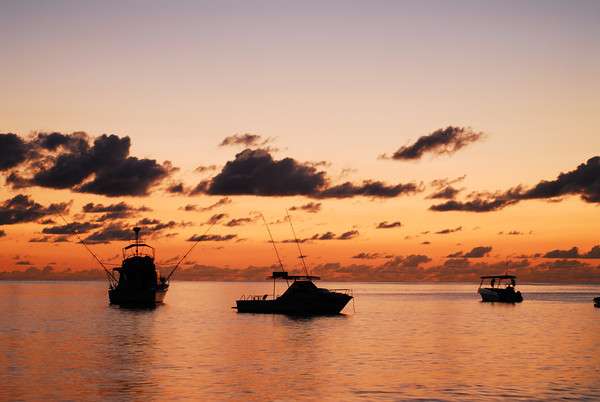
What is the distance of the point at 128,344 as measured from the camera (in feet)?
301

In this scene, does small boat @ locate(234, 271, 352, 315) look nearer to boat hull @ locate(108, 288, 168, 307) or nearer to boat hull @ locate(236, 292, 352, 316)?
boat hull @ locate(236, 292, 352, 316)

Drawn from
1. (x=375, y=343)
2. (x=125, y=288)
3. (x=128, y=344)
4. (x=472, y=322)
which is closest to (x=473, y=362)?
(x=375, y=343)

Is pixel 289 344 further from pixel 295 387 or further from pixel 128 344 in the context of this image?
pixel 295 387

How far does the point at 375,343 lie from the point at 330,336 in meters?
8.69

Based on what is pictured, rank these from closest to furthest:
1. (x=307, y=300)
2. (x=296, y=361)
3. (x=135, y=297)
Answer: (x=296, y=361) < (x=307, y=300) < (x=135, y=297)

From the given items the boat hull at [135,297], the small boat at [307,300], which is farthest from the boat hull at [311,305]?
the boat hull at [135,297]

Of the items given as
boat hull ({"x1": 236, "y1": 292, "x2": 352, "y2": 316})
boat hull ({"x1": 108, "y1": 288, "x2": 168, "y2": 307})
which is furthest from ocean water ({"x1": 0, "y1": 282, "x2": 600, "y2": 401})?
boat hull ({"x1": 108, "y1": 288, "x2": 168, "y2": 307})

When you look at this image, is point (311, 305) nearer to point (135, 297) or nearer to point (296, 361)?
point (135, 297)

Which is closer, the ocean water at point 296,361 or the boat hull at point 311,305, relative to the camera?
the ocean water at point 296,361

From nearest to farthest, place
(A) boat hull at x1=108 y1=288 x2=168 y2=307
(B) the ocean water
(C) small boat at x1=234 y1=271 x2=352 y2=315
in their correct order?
(B) the ocean water → (C) small boat at x1=234 y1=271 x2=352 y2=315 → (A) boat hull at x1=108 y1=288 x2=168 y2=307

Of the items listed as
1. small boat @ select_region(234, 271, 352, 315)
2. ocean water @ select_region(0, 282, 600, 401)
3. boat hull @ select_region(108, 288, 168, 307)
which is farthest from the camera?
boat hull @ select_region(108, 288, 168, 307)

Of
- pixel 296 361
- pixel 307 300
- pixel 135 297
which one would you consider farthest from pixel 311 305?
pixel 296 361

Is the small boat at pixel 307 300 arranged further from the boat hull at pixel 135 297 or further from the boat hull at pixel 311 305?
the boat hull at pixel 135 297

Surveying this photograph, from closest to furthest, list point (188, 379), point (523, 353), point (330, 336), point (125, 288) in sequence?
1. point (188, 379)
2. point (523, 353)
3. point (330, 336)
4. point (125, 288)
